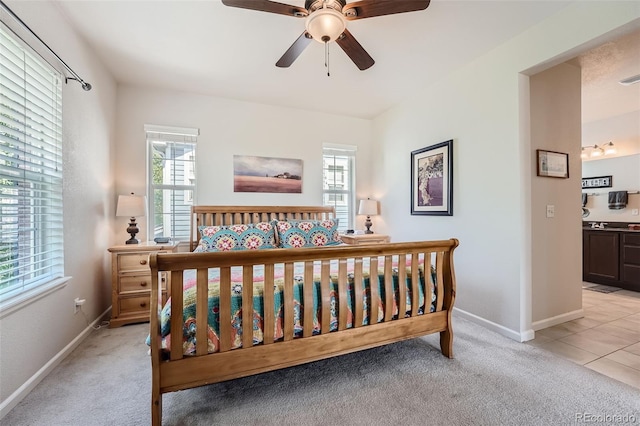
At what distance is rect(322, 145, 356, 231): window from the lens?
4309mm

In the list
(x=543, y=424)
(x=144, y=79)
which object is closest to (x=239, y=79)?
(x=144, y=79)

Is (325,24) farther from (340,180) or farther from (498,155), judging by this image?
(340,180)

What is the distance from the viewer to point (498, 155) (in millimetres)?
2574

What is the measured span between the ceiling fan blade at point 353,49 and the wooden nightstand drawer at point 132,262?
8.67ft

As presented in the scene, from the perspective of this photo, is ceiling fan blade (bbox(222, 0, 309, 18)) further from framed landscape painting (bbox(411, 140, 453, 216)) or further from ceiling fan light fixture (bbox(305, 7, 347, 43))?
framed landscape painting (bbox(411, 140, 453, 216))

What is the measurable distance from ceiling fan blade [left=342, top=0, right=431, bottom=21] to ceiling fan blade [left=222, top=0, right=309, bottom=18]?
0.93 ft

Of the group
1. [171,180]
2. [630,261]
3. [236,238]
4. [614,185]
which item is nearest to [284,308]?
[236,238]

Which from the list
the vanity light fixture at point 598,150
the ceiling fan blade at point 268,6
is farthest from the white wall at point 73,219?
the vanity light fixture at point 598,150

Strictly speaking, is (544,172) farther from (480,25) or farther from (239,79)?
(239,79)

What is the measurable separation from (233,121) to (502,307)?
147 inches

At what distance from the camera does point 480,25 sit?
227cm

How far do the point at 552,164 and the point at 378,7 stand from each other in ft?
7.48

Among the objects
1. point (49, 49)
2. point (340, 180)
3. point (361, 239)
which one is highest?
point (49, 49)

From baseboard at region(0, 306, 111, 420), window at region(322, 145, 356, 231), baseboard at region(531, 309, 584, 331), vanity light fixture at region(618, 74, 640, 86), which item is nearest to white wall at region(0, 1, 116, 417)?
baseboard at region(0, 306, 111, 420)
